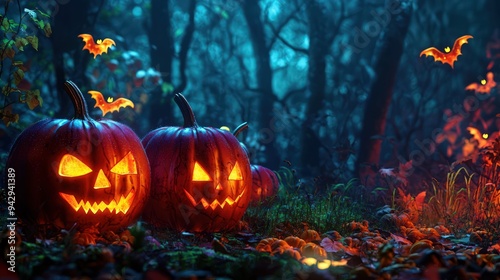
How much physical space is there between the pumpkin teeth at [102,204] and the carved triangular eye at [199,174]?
0.48 m

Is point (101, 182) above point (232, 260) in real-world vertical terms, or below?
above

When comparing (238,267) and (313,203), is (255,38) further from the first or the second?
(238,267)

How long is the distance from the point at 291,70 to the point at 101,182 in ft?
30.0

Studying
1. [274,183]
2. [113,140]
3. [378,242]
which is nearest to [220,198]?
[113,140]

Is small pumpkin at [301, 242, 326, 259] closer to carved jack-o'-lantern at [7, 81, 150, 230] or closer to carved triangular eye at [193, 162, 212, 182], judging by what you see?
carved triangular eye at [193, 162, 212, 182]

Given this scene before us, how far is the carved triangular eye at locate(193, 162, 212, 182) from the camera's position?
3.86 metres

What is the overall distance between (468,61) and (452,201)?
6.49m

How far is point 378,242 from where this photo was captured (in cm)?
359

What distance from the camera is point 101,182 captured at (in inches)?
138

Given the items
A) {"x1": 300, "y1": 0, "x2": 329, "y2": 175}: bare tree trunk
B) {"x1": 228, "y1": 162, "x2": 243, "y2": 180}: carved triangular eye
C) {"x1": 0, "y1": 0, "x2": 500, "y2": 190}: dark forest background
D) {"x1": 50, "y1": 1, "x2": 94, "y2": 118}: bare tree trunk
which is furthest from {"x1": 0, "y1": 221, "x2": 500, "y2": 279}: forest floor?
{"x1": 300, "y1": 0, "x2": 329, "y2": 175}: bare tree trunk

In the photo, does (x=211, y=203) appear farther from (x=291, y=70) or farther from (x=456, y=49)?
(x=291, y=70)

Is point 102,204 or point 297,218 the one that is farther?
point 297,218

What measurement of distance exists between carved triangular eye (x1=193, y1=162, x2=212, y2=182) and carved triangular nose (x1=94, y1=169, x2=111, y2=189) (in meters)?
0.63

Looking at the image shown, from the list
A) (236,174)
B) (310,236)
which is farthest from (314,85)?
(310,236)
